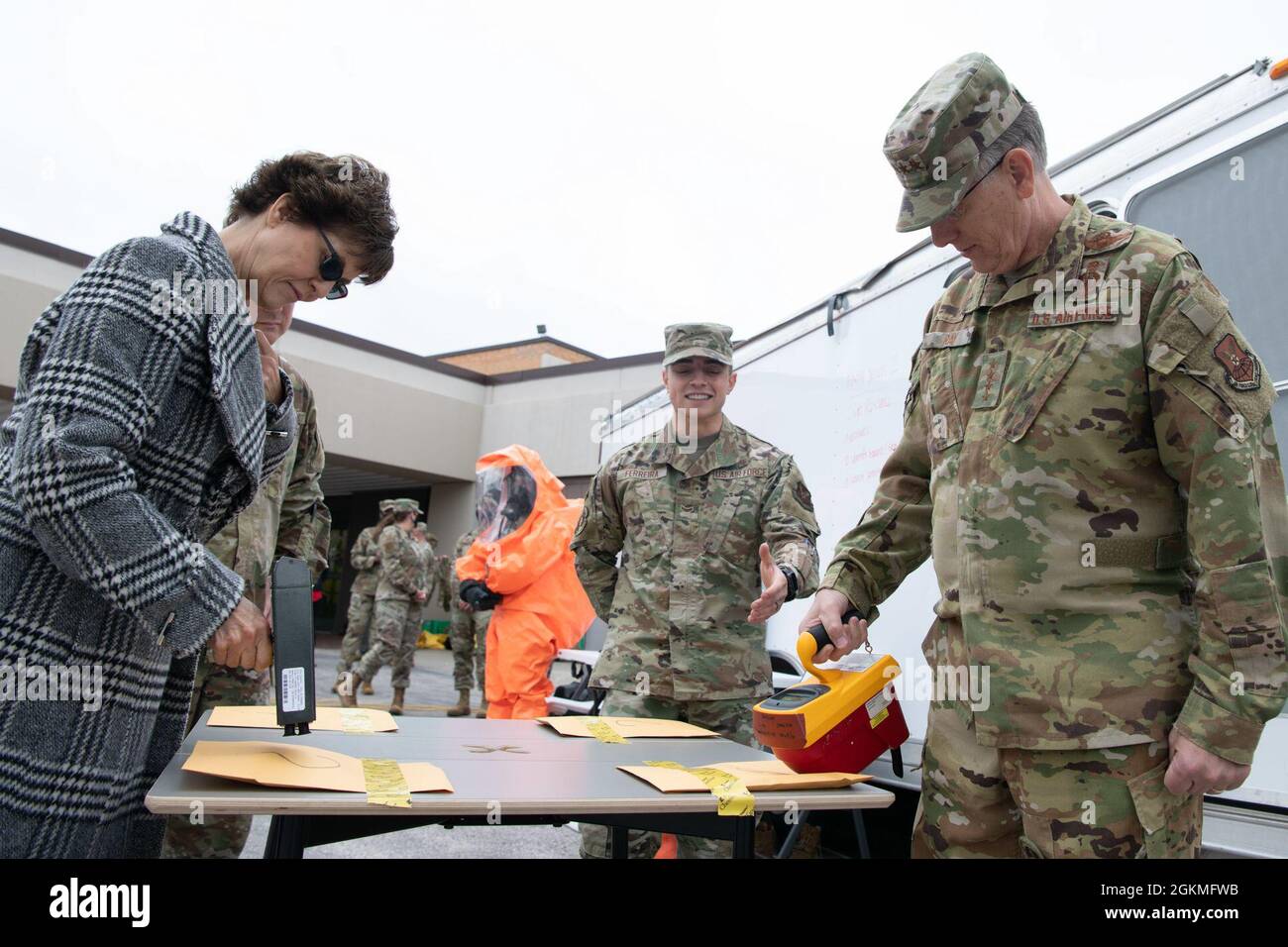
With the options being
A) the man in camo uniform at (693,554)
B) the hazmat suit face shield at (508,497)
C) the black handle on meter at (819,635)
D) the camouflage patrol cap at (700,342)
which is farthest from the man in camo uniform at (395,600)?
the black handle on meter at (819,635)

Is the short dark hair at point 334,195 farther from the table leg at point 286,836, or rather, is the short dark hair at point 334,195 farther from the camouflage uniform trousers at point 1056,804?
the camouflage uniform trousers at point 1056,804

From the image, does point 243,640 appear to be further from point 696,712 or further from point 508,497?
point 508,497

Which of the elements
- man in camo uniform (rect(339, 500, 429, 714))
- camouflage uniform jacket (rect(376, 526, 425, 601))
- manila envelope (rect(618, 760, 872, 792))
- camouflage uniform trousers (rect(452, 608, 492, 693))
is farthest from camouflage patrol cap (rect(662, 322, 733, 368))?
camouflage uniform jacket (rect(376, 526, 425, 601))

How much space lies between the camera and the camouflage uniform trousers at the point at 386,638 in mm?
9641

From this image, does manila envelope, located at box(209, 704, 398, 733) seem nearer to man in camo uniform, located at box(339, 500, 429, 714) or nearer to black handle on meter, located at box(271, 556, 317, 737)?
black handle on meter, located at box(271, 556, 317, 737)

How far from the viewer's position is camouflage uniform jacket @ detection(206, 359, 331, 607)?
9.20 ft

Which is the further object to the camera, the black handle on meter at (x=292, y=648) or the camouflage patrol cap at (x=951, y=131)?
the camouflage patrol cap at (x=951, y=131)

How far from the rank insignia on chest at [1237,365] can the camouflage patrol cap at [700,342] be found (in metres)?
1.95

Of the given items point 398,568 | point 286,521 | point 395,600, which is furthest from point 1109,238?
point 398,568

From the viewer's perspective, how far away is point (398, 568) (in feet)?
34.1

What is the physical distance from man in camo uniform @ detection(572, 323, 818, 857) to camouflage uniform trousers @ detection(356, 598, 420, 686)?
22.2 feet

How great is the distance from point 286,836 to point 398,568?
9.30 metres
